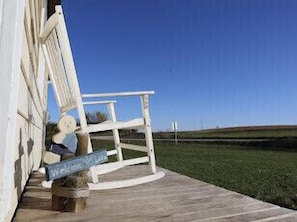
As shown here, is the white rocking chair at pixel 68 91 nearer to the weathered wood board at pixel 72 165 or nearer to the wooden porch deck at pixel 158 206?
the wooden porch deck at pixel 158 206

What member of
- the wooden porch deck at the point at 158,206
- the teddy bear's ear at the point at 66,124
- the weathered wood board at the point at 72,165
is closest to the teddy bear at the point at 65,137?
the teddy bear's ear at the point at 66,124

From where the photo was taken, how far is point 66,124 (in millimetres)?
1409

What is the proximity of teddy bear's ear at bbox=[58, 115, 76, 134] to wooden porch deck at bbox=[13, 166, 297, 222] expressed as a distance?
13.4 inches

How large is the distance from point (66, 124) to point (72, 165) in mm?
200

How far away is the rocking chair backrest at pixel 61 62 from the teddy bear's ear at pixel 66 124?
1.08ft

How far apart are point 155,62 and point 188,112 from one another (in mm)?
2857

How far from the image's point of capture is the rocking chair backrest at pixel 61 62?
1.65m

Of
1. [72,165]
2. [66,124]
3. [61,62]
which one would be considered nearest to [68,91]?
[61,62]

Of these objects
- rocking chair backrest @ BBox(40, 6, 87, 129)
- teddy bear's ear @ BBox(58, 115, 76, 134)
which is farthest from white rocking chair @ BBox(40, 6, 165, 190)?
teddy bear's ear @ BBox(58, 115, 76, 134)

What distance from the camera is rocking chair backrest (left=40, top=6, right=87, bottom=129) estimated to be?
165 cm

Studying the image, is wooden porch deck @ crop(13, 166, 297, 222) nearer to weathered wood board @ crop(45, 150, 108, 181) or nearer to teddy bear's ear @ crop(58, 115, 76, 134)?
weathered wood board @ crop(45, 150, 108, 181)

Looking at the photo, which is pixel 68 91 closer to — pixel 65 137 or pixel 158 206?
pixel 65 137

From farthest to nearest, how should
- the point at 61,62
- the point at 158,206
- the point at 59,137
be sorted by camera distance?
the point at 61,62 < the point at 158,206 < the point at 59,137

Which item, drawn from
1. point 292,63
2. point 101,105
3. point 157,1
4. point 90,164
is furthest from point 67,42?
point 292,63
